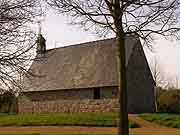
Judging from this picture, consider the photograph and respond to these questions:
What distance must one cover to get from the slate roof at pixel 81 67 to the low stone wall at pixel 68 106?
61.2 inches

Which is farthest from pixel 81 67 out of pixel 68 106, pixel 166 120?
pixel 166 120

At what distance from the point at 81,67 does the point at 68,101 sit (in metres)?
3.85

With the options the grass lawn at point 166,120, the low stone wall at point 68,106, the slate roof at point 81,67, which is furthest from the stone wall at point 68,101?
the grass lawn at point 166,120

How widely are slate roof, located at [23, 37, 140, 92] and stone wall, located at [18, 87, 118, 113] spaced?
0.67 meters

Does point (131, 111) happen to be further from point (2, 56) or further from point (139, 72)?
point (2, 56)

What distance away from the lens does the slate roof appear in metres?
36.3

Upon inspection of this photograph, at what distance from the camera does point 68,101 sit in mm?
38281

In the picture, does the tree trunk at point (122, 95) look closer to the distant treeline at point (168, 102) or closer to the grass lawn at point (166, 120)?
the grass lawn at point (166, 120)

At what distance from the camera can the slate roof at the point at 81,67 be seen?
36.3m

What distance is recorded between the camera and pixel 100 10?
44.3 ft

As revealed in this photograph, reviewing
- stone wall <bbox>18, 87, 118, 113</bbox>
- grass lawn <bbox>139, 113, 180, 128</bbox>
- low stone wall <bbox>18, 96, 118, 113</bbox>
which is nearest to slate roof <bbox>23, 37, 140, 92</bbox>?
stone wall <bbox>18, 87, 118, 113</bbox>

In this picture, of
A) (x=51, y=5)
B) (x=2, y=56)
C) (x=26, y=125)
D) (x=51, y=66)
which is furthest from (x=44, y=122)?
(x=2, y=56)

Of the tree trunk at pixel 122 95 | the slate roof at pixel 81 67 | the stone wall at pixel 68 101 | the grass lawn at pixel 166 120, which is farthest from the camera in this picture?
the slate roof at pixel 81 67

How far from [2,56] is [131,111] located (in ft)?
87.1
